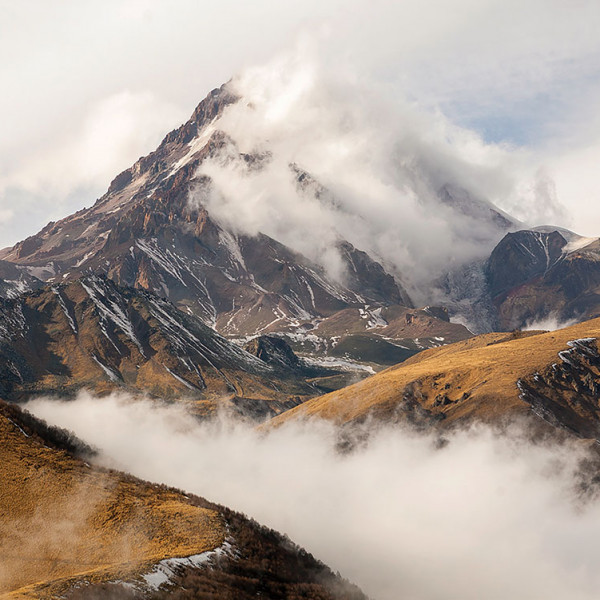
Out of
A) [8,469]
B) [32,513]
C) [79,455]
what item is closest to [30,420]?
[79,455]

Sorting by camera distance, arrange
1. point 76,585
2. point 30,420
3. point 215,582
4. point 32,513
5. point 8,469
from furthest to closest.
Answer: point 30,420 → point 8,469 → point 32,513 → point 215,582 → point 76,585

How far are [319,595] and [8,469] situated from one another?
60.3 m

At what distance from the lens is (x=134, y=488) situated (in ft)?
402

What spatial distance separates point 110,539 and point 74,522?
22.6 ft

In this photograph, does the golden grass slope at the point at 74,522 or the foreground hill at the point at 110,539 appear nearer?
the foreground hill at the point at 110,539

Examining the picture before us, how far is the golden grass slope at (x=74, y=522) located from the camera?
93.5 m

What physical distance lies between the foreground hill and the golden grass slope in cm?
16

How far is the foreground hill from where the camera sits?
9125 cm

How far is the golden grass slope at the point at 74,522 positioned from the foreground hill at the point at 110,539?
16 cm

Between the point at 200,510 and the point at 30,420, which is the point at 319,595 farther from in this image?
the point at 30,420

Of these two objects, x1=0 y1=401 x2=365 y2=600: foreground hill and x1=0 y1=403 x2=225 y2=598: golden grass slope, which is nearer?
x1=0 y1=401 x2=365 y2=600: foreground hill

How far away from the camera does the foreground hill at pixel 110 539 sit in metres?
91.2

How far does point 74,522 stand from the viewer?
104562 millimetres

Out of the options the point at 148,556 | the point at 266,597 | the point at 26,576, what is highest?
the point at 26,576
